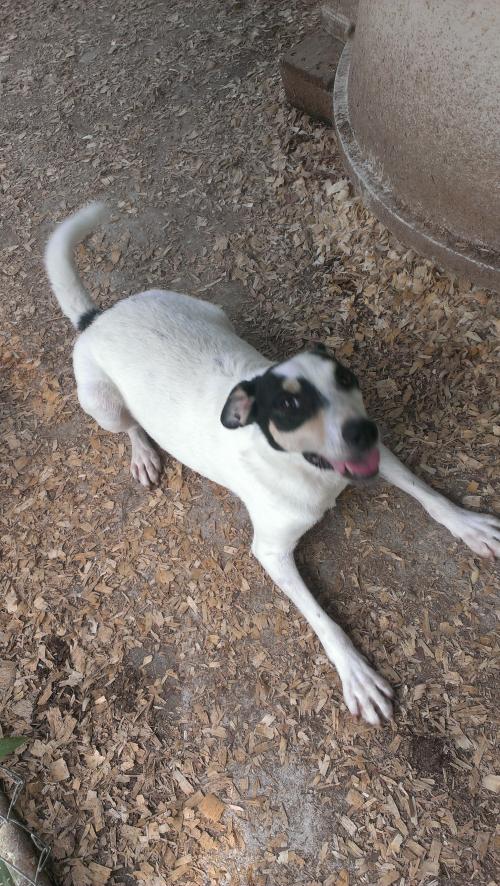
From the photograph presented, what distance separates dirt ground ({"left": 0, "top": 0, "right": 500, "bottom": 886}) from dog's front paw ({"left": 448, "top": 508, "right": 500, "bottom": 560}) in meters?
0.09

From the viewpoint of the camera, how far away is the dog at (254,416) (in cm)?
206

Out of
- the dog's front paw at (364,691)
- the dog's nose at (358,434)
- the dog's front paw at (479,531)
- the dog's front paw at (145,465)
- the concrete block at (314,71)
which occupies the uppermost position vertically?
the concrete block at (314,71)

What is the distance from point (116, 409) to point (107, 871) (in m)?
2.07

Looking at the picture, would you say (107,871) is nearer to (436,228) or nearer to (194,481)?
(194,481)

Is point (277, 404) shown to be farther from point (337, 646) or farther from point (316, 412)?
point (337, 646)

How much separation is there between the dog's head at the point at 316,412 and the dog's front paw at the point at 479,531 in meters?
0.87

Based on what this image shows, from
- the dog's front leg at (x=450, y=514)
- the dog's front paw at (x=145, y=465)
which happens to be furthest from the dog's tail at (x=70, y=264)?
the dog's front leg at (x=450, y=514)

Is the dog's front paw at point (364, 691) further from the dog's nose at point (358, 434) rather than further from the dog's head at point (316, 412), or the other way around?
the dog's nose at point (358, 434)

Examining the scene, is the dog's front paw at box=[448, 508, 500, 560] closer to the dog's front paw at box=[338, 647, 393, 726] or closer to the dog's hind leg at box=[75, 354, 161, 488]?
the dog's front paw at box=[338, 647, 393, 726]

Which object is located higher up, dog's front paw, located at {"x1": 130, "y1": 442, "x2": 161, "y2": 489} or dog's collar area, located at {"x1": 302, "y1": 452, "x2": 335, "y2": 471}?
dog's collar area, located at {"x1": 302, "y1": 452, "x2": 335, "y2": 471}

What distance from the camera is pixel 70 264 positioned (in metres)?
3.15

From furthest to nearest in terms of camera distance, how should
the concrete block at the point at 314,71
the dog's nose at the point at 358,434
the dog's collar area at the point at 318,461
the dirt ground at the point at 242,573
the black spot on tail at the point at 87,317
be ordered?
the concrete block at the point at 314,71 → the black spot on tail at the point at 87,317 → the dirt ground at the point at 242,573 → the dog's collar area at the point at 318,461 → the dog's nose at the point at 358,434

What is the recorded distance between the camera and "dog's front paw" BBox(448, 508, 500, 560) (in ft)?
8.96

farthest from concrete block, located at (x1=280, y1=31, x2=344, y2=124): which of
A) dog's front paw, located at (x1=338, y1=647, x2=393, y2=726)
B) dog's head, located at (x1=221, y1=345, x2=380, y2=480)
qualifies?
dog's front paw, located at (x1=338, y1=647, x2=393, y2=726)
